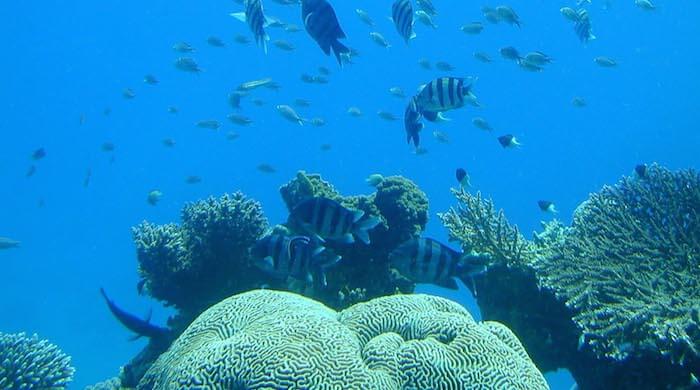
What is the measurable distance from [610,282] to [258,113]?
9955cm

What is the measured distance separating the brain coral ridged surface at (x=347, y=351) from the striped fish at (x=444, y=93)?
2.60m

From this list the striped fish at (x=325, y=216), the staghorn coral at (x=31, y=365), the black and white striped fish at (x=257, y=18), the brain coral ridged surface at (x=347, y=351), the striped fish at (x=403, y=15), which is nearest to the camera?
the brain coral ridged surface at (x=347, y=351)

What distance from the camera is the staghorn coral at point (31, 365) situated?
22.4 feet

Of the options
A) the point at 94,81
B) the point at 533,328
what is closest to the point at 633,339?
the point at 533,328

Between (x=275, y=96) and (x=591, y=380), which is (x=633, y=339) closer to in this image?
(x=591, y=380)

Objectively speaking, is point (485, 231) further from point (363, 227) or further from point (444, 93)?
point (363, 227)

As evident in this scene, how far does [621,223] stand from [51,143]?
100881 mm

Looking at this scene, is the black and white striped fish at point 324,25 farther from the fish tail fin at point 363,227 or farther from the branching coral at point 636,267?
the branching coral at point 636,267

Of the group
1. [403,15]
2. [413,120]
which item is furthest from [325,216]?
[403,15]

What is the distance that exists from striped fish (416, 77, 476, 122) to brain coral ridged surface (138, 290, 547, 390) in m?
2.60

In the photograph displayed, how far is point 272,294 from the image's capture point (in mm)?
4801

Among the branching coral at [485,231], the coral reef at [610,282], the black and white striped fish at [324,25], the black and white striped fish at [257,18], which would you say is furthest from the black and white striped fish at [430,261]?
the black and white striped fish at [257,18]

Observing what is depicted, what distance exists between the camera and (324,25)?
4.38 m

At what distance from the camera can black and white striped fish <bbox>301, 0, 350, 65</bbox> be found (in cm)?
436
